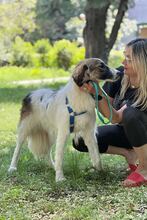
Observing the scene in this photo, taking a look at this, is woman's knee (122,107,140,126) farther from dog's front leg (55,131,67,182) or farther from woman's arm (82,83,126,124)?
dog's front leg (55,131,67,182)

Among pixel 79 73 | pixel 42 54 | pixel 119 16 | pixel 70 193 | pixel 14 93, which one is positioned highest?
pixel 119 16

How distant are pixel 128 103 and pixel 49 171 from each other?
1197 mm

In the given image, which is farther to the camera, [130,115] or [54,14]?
[54,14]

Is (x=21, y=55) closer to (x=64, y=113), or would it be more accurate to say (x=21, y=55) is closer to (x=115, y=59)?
(x=115, y=59)

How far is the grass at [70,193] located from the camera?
3787 mm

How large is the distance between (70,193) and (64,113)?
2.85 feet

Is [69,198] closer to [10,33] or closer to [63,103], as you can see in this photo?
[63,103]

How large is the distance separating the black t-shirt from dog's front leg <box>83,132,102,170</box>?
402 mm

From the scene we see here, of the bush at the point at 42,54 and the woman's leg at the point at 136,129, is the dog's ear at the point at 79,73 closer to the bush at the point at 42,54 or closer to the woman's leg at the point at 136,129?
the woman's leg at the point at 136,129

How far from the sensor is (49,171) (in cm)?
547

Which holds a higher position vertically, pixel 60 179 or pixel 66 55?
pixel 60 179

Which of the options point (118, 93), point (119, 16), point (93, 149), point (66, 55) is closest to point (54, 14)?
point (66, 55)

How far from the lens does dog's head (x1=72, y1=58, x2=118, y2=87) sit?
4715mm

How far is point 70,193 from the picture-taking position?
4.45m
